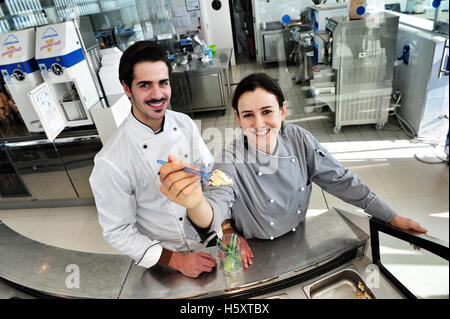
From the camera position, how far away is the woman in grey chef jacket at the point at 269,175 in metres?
0.88

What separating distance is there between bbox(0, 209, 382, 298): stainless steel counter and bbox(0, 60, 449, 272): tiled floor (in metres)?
0.23

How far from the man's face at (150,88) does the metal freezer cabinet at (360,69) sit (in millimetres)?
2127

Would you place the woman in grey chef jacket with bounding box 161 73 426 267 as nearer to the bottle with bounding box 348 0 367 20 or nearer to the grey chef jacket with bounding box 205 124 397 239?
the grey chef jacket with bounding box 205 124 397 239

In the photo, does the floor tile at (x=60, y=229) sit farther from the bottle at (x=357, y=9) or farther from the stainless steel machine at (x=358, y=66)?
the bottle at (x=357, y=9)

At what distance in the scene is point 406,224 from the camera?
70 cm

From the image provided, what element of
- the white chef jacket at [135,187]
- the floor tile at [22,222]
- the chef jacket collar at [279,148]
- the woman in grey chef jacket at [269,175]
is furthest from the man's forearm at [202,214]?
the floor tile at [22,222]

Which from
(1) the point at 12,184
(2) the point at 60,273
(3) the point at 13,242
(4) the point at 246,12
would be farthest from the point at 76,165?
(4) the point at 246,12

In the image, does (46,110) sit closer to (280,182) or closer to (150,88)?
(150,88)

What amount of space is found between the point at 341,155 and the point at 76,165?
2265 mm

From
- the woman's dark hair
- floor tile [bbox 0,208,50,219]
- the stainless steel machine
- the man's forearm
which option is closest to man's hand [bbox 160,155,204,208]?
the man's forearm

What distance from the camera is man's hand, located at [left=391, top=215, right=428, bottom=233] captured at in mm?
654

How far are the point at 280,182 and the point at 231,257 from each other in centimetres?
29

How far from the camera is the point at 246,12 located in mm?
1143

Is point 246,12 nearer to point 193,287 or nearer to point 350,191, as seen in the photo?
point 350,191
